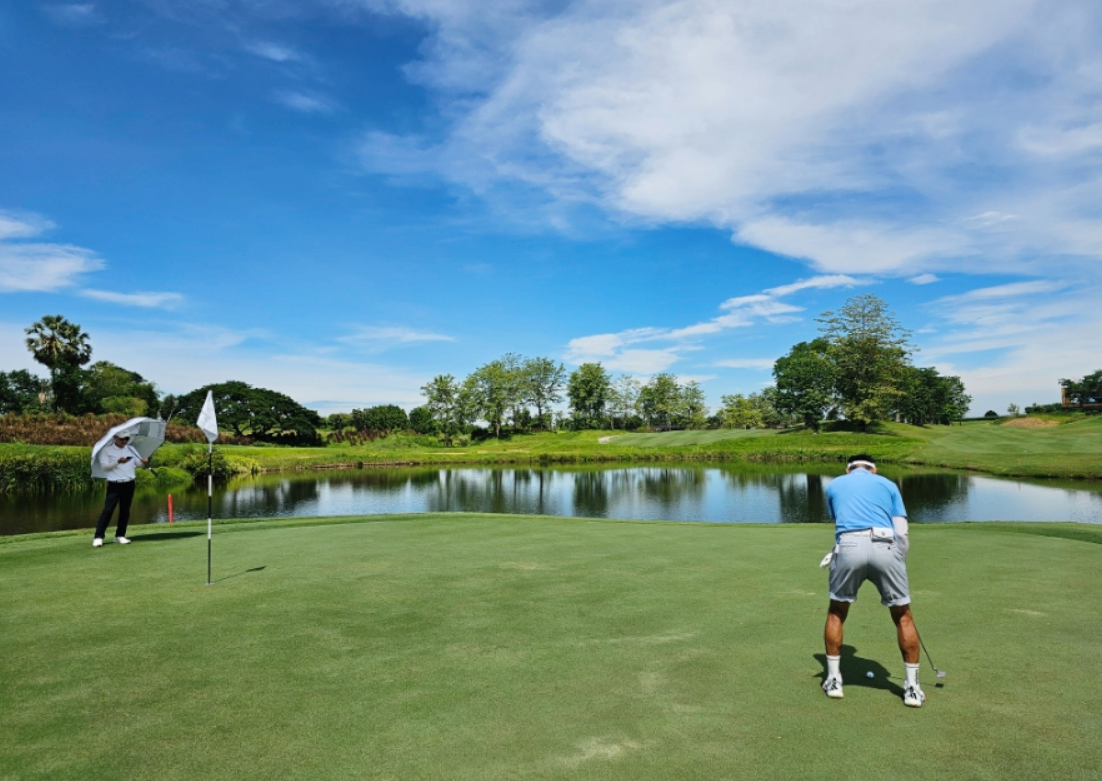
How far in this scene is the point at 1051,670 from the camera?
5145 millimetres

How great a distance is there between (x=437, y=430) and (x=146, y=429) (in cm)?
9613

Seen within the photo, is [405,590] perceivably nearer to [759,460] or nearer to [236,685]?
[236,685]

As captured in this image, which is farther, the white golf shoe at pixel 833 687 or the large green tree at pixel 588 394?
the large green tree at pixel 588 394

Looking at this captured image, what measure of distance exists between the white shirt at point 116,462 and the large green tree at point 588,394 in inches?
4103

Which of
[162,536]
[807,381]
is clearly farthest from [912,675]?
[807,381]

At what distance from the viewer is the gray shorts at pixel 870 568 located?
492 cm

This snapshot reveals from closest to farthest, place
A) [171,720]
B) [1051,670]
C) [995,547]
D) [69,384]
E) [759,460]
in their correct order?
[171,720]
[1051,670]
[995,547]
[759,460]
[69,384]

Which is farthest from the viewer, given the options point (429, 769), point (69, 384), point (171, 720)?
point (69, 384)

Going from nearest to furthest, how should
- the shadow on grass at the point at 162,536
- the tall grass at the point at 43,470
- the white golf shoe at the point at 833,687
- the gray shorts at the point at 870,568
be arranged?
the white golf shoe at the point at 833,687
the gray shorts at the point at 870,568
the shadow on grass at the point at 162,536
the tall grass at the point at 43,470

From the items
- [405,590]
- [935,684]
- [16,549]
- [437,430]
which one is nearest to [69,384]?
[437,430]

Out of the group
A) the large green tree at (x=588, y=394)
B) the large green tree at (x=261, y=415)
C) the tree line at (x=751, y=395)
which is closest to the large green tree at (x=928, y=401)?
the tree line at (x=751, y=395)

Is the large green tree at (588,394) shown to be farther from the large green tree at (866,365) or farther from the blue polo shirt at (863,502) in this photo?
the blue polo shirt at (863,502)

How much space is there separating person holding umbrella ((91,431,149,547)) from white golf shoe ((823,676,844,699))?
37.1ft

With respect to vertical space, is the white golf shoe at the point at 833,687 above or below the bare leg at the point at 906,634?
below
